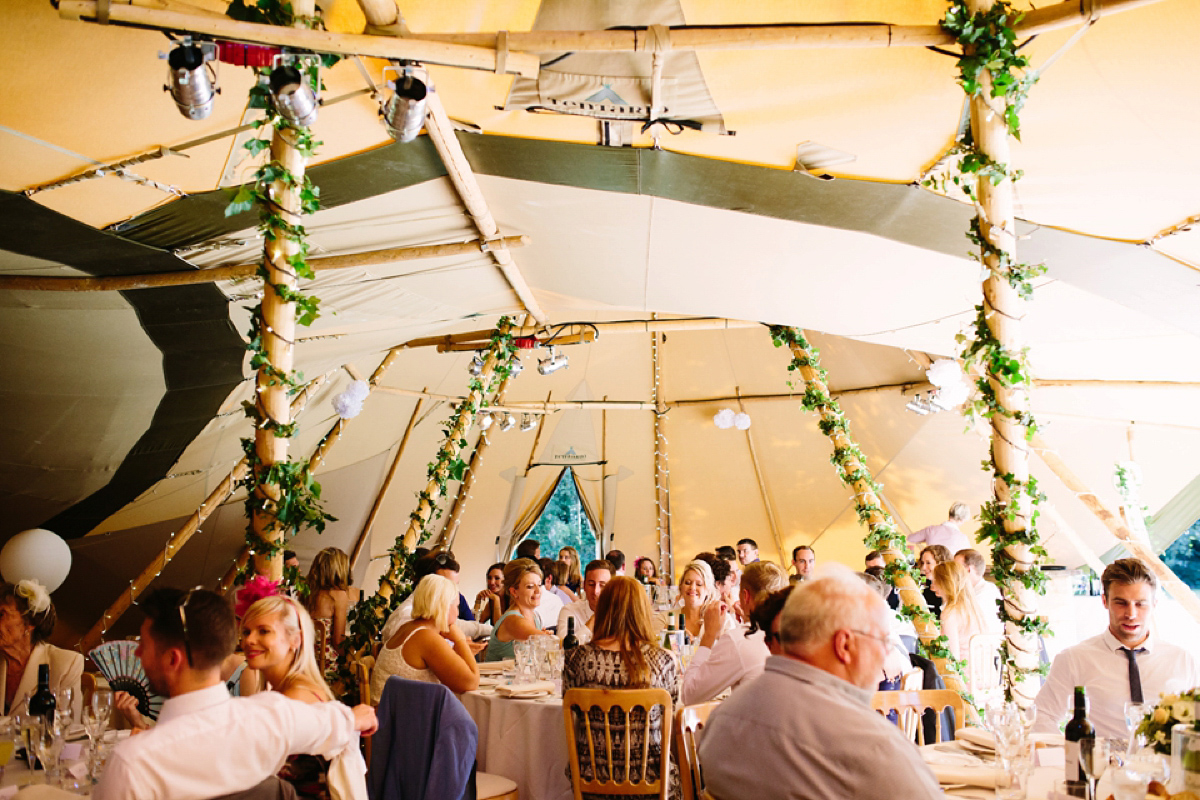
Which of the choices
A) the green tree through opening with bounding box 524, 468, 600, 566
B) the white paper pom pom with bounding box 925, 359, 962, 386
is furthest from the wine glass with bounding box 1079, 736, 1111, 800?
the green tree through opening with bounding box 524, 468, 600, 566

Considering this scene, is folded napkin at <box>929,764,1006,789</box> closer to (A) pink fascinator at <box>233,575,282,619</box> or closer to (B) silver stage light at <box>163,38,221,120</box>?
(A) pink fascinator at <box>233,575,282,619</box>

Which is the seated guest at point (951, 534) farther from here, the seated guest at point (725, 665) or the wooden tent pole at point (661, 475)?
the seated guest at point (725, 665)

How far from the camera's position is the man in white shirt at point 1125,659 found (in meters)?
3.50

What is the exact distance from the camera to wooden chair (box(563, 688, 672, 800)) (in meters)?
3.64

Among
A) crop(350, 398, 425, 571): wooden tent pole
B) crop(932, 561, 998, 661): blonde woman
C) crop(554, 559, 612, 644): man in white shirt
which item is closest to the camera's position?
crop(932, 561, 998, 661): blonde woman

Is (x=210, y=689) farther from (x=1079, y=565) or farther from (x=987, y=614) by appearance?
(x=1079, y=565)

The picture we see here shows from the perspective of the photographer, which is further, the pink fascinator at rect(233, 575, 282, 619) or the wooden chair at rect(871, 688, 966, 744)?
the wooden chair at rect(871, 688, 966, 744)

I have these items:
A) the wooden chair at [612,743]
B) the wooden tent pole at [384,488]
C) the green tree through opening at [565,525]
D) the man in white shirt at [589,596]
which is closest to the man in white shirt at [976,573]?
the man in white shirt at [589,596]

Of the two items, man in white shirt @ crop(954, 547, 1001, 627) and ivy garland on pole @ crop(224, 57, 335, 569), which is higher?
ivy garland on pole @ crop(224, 57, 335, 569)

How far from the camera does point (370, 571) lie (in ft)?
43.0

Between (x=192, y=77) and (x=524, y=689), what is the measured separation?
3.19m

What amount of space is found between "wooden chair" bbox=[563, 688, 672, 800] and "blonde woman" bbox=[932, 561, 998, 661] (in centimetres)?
313

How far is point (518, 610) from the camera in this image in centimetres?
620

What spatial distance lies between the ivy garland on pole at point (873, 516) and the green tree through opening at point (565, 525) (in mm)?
6860
